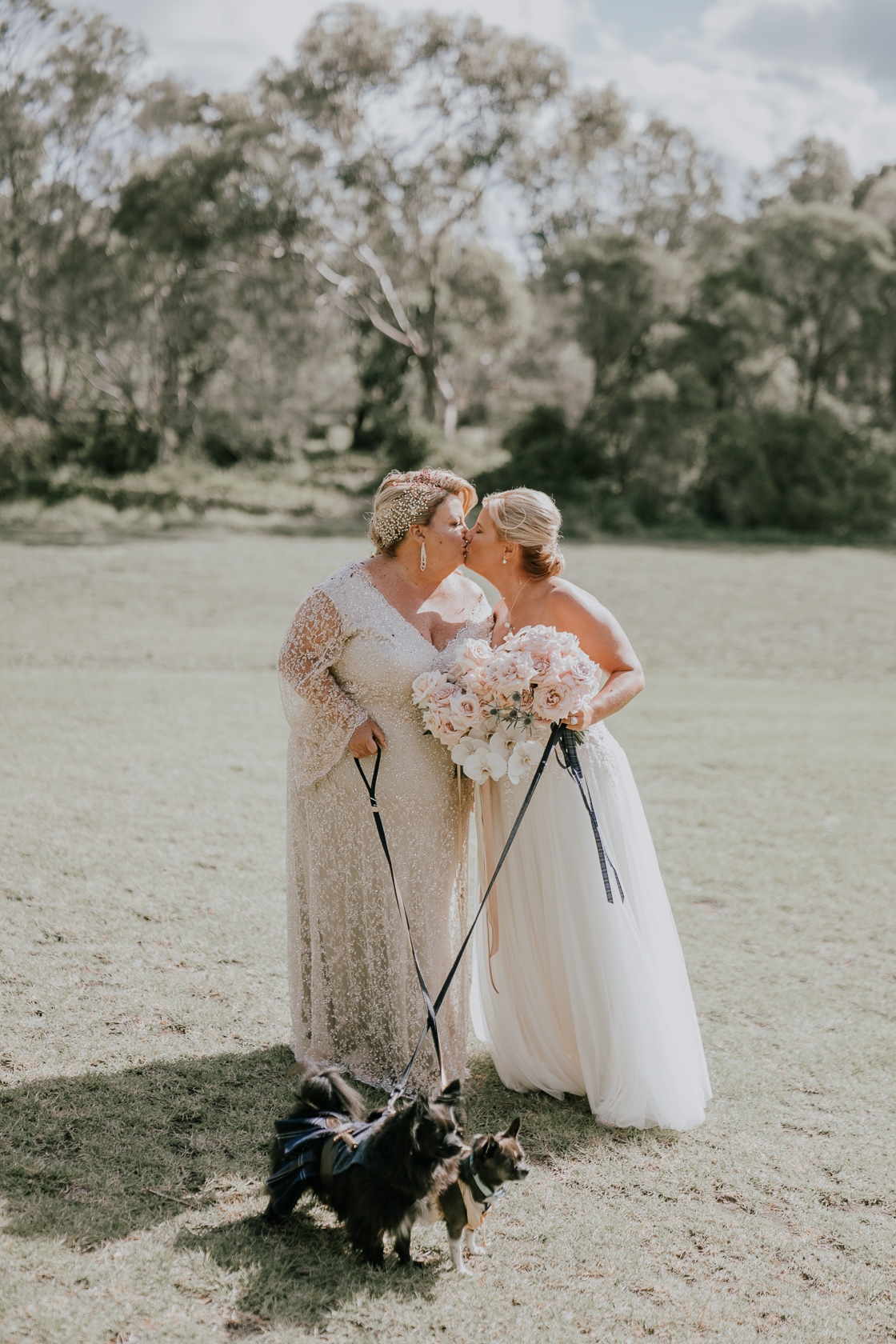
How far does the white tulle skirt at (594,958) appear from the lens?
3.71 metres

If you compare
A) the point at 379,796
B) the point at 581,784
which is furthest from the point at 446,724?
the point at 581,784

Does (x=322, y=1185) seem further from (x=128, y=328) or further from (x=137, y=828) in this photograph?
(x=128, y=328)

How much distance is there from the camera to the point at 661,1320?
9.27 feet

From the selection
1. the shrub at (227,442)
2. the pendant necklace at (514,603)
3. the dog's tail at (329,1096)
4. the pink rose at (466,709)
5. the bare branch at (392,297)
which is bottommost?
the dog's tail at (329,1096)

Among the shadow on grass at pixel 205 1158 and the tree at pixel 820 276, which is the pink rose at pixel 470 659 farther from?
the tree at pixel 820 276

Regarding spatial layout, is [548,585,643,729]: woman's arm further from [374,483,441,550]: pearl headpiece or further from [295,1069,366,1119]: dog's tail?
[295,1069,366,1119]: dog's tail

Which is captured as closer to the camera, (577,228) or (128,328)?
(128,328)

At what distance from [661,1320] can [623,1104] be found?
93 cm

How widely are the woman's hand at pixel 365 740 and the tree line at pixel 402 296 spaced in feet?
77.2

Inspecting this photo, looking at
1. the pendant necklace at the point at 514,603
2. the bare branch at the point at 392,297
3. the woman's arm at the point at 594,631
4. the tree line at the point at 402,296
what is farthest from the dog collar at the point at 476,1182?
the bare branch at the point at 392,297

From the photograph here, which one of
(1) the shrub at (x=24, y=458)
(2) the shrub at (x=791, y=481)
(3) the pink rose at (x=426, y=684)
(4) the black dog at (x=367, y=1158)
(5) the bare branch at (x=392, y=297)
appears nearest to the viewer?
(4) the black dog at (x=367, y=1158)

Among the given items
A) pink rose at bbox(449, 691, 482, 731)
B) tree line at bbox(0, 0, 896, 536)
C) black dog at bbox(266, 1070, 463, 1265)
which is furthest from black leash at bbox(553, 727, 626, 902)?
tree line at bbox(0, 0, 896, 536)

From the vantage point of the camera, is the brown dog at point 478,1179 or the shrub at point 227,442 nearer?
the brown dog at point 478,1179

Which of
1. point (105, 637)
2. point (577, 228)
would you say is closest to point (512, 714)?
point (105, 637)
